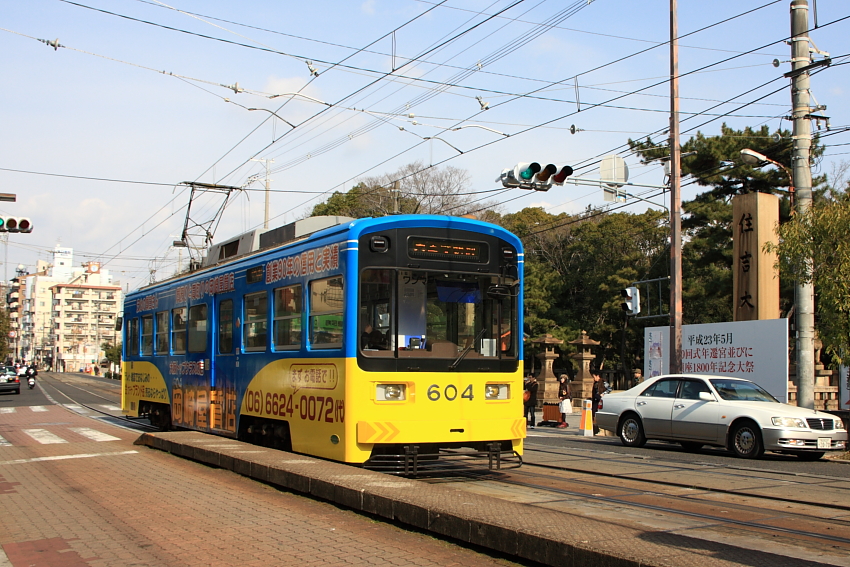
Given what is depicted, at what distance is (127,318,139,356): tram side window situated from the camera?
63.9 feet

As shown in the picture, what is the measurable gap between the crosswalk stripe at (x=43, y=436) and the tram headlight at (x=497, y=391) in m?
10.1

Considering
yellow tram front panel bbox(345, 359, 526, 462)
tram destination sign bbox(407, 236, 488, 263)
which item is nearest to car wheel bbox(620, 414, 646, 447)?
yellow tram front panel bbox(345, 359, 526, 462)

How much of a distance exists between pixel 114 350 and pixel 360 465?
9176cm

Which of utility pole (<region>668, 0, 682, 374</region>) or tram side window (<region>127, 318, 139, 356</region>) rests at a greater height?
utility pole (<region>668, 0, 682, 374</region>)

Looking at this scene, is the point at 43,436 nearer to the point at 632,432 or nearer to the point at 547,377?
the point at 632,432

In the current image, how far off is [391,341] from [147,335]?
35.0 feet

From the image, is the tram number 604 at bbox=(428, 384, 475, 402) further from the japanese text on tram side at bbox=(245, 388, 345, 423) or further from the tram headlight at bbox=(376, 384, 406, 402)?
the japanese text on tram side at bbox=(245, 388, 345, 423)

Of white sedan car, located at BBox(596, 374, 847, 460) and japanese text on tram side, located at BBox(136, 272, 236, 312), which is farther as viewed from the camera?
white sedan car, located at BBox(596, 374, 847, 460)

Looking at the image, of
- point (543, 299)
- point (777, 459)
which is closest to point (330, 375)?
point (777, 459)

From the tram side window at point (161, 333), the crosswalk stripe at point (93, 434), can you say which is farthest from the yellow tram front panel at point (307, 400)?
the crosswalk stripe at point (93, 434)

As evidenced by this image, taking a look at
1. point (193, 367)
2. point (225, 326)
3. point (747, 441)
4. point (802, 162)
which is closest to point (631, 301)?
point (802, 162)

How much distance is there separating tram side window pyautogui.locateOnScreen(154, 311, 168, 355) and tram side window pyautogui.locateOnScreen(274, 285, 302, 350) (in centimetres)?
641

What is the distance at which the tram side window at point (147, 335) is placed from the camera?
1825 centimetres

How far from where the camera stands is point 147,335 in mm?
18578
